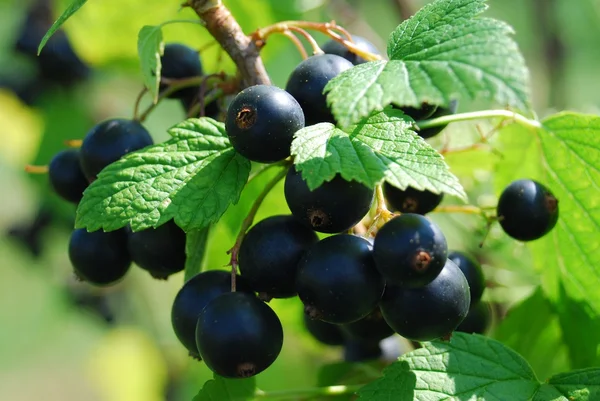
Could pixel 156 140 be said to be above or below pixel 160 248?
below

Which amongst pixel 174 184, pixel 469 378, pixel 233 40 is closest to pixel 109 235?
pixel 174 184

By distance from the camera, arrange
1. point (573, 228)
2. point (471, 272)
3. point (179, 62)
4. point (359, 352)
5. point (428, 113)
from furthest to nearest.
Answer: point (359, 352)
point (179, 62)
point (573, 228)
point (471, 272)
point (428, 113)

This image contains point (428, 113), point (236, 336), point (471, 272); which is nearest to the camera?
point (236, 336)

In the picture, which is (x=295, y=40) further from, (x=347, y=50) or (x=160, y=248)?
(x=160, y=248)

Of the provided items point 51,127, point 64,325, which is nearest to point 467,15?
point 51,127

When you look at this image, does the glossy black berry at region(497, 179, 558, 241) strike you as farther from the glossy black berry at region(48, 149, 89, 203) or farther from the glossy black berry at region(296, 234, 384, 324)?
the glossy black berry at region(48, 149, 89, 203)

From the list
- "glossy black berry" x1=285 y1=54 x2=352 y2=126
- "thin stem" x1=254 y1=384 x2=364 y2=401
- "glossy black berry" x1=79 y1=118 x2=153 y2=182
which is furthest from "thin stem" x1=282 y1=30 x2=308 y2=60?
"thin stem" x1=254 y1=384 x2=364 y2=401

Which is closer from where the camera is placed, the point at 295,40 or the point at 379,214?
the point at 379,214
